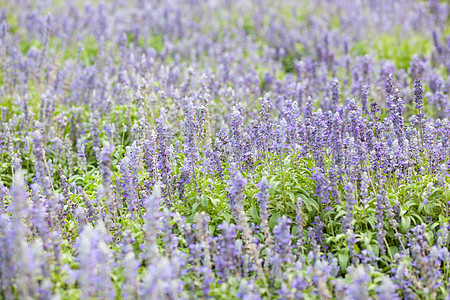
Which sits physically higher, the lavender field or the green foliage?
the lavender field

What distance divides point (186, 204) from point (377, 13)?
1308cm

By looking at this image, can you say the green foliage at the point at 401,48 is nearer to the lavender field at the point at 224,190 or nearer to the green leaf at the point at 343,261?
the lavender field at the point at 224,190

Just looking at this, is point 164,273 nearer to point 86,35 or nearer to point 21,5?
point 86,35

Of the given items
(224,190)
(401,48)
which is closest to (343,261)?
(224,190)

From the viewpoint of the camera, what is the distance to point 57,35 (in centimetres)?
1336

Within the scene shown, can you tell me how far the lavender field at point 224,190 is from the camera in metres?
4.12

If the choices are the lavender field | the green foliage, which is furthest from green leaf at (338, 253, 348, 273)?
the green foliage

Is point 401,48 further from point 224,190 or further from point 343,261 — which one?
point 343,261

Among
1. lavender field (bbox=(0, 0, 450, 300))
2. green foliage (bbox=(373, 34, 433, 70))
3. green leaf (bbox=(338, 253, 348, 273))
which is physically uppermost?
lavender field (bbox=(0, 0, 450, 300))

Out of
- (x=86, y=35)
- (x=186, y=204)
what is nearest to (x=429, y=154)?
(x=186, y=204)

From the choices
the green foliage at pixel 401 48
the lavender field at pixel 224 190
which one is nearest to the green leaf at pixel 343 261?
the lavender field at pixel 224 190

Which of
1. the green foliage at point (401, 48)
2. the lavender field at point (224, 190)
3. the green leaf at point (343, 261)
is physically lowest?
the green leaf at point (343, 261)

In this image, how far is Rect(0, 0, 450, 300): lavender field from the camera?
13.5 ft

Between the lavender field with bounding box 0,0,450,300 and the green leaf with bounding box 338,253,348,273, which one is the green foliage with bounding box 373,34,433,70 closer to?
the lavender field with bounding box 0,0,450,300
